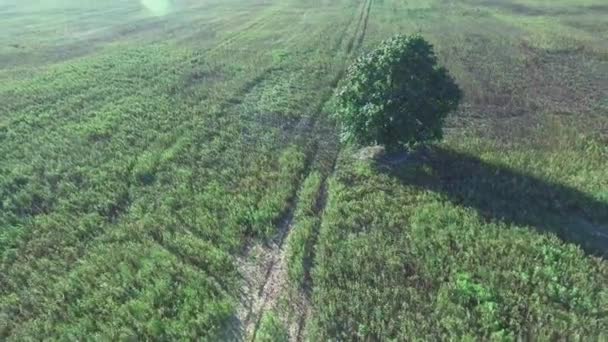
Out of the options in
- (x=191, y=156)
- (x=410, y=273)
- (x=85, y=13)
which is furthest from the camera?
(x=85, y=13)

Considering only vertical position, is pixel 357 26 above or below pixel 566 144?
above

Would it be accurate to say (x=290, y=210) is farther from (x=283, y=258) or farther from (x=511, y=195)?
(x=511, y=195)

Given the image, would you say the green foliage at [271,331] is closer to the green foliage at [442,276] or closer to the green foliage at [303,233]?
the green foliage at [442,276]

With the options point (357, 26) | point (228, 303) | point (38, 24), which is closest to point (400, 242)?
point (228, 303)

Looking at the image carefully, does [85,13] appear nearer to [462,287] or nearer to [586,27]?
[586,27]

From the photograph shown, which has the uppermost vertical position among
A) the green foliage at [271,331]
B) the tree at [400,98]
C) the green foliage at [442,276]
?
the tree at [400,98]

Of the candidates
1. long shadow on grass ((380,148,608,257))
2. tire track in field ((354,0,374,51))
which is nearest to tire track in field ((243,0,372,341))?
long shadow on grass ((380,148,608,257))

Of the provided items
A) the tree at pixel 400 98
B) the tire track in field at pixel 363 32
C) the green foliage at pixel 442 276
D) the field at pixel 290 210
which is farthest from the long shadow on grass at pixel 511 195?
the tire track in field at pixel 363 32
